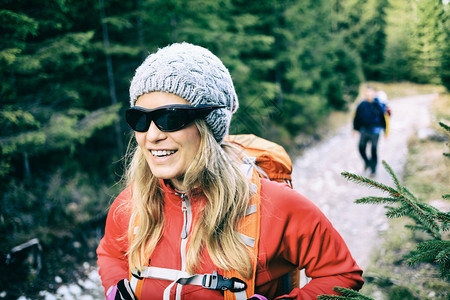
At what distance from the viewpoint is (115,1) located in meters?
7.56

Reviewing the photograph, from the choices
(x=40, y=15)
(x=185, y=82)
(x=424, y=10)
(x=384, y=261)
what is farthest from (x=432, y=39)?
(x=40, y=15)

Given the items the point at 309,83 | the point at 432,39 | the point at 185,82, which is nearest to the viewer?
the point at 185,82

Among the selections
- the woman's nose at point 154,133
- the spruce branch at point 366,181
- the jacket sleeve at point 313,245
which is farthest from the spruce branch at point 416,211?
the woman's nose at point 154,133

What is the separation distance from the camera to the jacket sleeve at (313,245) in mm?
1651

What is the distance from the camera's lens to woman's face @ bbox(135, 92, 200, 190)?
1.75 m

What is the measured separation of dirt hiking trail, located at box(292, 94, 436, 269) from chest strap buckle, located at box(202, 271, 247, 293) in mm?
4052

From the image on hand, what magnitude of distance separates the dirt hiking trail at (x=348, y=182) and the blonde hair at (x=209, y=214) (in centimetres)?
406

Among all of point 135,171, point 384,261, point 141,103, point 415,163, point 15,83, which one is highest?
point 15,83

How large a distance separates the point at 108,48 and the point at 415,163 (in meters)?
9.54

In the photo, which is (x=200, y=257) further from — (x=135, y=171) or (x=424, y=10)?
(x=424, y=10)

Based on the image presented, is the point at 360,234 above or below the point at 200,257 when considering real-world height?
below

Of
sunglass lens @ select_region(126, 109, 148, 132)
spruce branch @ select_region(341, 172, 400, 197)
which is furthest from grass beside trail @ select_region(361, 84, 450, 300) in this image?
sunglass lens @ select_region(126, 109, 148, 132)

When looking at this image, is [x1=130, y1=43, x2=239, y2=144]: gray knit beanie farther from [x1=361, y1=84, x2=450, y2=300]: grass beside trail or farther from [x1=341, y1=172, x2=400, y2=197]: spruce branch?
[x1=361, y1=84, x2=450, y2=300]: grass beside trail

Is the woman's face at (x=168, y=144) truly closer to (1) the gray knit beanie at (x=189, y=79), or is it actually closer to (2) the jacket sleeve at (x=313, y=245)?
(1) the gray knit beanie at (x=189, y=79)
